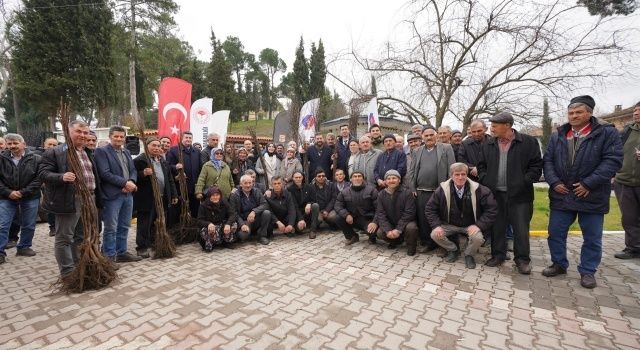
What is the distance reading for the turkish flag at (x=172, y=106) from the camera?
7000 mm

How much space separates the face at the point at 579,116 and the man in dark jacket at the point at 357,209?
2.75 meters

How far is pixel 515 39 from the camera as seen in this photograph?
27.3ft

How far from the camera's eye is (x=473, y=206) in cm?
399

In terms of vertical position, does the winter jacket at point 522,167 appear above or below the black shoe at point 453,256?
above

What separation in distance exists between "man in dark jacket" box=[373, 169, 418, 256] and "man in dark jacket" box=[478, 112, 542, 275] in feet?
3.74

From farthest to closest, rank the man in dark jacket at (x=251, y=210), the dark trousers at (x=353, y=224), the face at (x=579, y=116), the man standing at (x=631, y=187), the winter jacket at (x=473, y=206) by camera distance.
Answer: the man in dark jacket at (x=251, y=210) → the dark trousers at (x=353, y=224) → the man standing at (x=631, y=187) → the winter jacket at (x=473, y=206) → the face at (x=579, y=116)

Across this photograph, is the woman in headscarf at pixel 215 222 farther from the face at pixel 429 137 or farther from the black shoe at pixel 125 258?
the face at pixel 429 137

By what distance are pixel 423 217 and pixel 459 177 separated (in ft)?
3.05

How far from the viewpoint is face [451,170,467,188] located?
3955 mm

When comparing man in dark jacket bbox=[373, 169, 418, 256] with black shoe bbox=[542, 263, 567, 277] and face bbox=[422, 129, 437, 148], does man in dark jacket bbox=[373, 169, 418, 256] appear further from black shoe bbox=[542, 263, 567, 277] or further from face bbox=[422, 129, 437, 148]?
black shoe bbox=[542, 263, 567, 277]

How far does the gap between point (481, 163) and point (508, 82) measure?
6.63 meters

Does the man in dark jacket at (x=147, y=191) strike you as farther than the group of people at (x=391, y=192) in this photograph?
Yes

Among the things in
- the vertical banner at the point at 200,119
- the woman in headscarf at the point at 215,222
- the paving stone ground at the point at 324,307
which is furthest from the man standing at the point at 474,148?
the vertical banner at the point at 200,119

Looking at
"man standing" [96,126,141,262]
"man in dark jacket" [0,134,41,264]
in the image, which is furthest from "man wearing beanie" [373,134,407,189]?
"man in dark jacket" [0,134,41,264]
